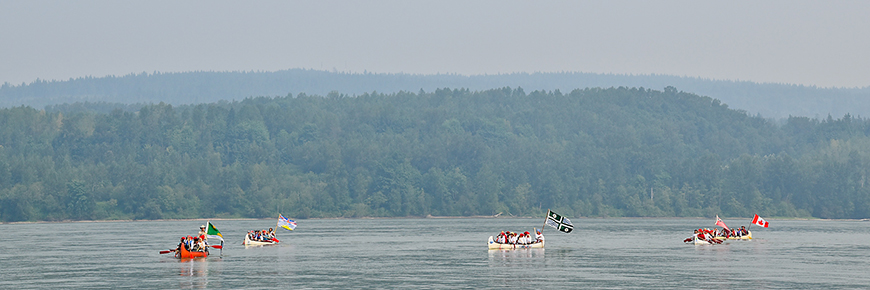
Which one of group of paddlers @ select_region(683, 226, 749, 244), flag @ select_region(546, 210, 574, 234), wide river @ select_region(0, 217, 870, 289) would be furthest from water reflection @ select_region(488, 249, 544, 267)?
group of paddlers @ select_region(683, 226, 749, 244)

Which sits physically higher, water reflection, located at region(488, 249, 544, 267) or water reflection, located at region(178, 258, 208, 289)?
water reflection, located at region(178, 258, 208, 289)

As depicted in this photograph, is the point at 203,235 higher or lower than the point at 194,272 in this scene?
higher

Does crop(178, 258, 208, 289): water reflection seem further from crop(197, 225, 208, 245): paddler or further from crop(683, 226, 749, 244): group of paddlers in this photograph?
crop(683, 226, 749, 244): group of paddlers

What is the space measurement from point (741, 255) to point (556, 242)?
29.4 m

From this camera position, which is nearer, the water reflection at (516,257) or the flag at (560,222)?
the water reflection at (516,257)

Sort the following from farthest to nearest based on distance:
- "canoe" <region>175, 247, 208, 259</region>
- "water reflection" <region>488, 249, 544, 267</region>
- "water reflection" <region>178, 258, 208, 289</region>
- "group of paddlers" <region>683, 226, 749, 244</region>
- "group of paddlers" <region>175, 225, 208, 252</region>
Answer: "group of paddlers" <region>683, 226, 749, 244</region>
"group of paddlers" <region>175, 225, 208, 252</region>
"canoe" <region>175, 247, 208, 259</region>
"water reflection" <region>488, 249, 544, 267</region>
"water reflection" <region>178, 258, 208, 289</region>

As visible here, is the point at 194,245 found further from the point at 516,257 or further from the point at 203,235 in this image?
the point at 516,257

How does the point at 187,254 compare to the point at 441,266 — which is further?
the point at 187,254

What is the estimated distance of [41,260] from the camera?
95625mm

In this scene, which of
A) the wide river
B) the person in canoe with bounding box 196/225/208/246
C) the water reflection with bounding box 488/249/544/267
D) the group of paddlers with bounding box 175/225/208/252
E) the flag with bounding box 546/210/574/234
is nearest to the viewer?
the wide river

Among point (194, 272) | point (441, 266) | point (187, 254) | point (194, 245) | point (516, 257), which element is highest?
point (194, 245)

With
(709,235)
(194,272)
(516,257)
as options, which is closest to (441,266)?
(516,257)

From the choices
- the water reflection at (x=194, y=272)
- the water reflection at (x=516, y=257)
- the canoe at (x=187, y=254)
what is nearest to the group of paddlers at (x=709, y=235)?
the water reflection at (x=516, y=257)

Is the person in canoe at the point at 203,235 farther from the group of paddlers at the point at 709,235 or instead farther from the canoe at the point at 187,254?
the group of paddlers at the point at 709,235
